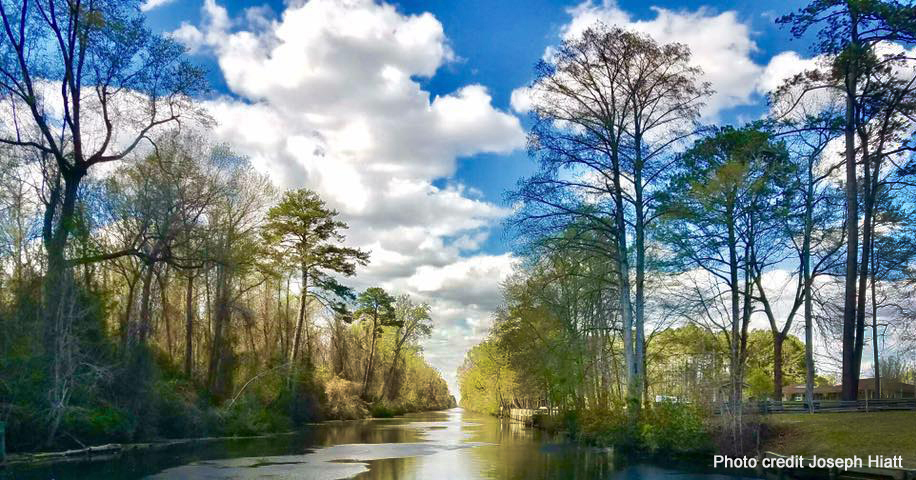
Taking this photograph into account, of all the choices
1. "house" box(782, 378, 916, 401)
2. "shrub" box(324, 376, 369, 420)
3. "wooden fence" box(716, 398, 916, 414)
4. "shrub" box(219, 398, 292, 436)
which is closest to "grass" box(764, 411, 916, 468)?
"wooden fence" box(716, 398, 916, 414)

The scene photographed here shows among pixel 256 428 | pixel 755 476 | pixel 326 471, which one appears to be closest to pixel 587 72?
pixel 755 476

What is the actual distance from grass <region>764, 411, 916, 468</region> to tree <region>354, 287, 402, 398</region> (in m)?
49.7

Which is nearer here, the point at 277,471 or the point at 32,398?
the point at 277,471

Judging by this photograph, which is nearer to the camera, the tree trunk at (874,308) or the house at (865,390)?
the tree trunk at (874,308)

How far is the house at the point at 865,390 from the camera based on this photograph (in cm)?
4530

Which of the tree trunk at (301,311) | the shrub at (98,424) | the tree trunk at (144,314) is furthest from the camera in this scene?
the tree trunk at (301,311)

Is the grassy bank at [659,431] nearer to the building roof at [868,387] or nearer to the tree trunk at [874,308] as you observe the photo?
the tree trunk at [874,308]

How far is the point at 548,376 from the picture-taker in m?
41.4

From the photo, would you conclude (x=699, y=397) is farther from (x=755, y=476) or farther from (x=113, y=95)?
(x=113, y=95)

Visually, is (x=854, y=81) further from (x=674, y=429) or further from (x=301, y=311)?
(x=301, y=311)

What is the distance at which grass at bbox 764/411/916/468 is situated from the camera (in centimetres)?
1705

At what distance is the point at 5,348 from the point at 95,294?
3.99 m

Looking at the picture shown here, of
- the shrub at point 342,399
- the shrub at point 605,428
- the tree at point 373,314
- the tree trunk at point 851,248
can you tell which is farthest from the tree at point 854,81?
the tree at point 373,314

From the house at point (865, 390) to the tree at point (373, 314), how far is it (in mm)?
37382
